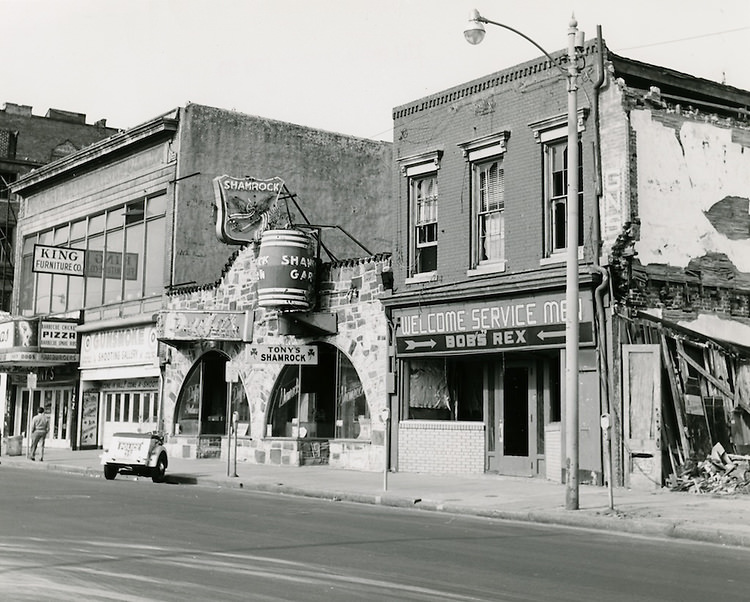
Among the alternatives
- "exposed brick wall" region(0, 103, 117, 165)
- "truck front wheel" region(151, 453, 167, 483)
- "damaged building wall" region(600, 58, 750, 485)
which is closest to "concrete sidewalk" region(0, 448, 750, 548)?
"truck front wheel" region(151, 453, 167, 483)

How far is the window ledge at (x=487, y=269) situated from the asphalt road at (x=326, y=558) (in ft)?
24.3

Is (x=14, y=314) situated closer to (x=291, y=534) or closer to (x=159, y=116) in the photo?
(x=159, y=116)

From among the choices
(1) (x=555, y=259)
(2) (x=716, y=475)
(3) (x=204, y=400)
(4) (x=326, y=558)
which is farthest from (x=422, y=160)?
(4) (x=326, y=558)

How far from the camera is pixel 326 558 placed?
1042 centimetres

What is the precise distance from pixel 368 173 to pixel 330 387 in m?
10.9

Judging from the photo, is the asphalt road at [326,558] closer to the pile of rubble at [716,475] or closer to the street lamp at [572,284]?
the street lamp at [572,284]

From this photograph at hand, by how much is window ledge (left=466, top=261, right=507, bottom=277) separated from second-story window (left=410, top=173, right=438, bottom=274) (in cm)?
153

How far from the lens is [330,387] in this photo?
27375 millimetres

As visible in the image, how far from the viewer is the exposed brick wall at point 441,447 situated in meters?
22.8

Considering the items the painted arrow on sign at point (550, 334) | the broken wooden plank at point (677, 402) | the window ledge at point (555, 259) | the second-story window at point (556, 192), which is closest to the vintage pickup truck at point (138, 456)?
the painted arrow on sign at point (550, 334)

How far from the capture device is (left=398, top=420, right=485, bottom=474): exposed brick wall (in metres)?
22.8

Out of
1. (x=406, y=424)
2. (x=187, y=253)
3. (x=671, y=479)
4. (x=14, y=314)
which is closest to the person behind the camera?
(x=671, y=479)

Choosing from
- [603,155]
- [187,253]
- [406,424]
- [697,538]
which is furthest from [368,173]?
[697,538]

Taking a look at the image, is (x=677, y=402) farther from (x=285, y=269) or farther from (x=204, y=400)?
(x=204, y=400)
